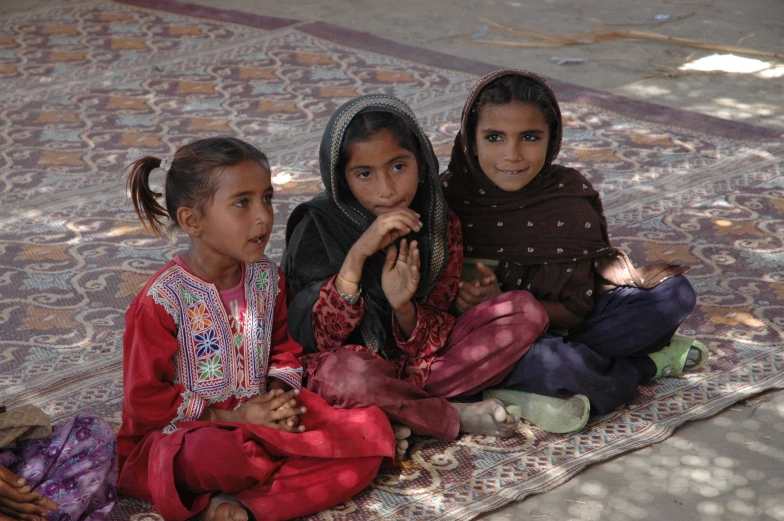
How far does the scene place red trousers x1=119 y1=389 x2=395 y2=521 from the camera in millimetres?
2287

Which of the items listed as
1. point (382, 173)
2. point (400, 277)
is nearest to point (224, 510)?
point (400, 277)

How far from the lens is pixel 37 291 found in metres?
3.59

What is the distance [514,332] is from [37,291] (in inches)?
73.0

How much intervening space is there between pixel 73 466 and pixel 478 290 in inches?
47.1

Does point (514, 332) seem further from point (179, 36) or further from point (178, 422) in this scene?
point (179, 36)

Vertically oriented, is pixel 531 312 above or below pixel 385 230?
below

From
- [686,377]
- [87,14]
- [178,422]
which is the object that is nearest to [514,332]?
[686,377]

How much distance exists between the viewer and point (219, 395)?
8.21 ft

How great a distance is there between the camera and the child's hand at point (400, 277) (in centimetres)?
257

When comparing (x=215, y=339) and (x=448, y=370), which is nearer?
(x=215, y=339)

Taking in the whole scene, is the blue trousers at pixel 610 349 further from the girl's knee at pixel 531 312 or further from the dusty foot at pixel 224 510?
the dusty foot at pixel 224 510

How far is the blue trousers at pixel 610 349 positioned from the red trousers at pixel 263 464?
49cm

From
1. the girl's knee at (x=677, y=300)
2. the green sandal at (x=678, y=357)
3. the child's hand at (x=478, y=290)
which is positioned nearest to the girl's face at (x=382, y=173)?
the child's hand at (x=478, y=290)

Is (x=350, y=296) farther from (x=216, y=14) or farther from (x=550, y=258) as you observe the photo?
(x=216, y=14)
